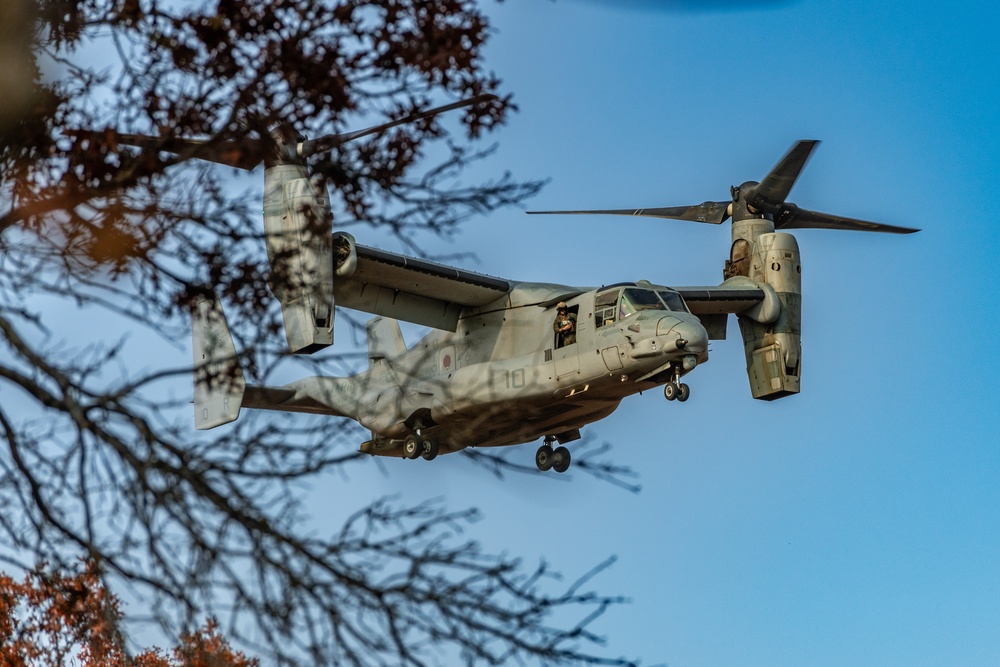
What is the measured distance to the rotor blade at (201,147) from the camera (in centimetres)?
734

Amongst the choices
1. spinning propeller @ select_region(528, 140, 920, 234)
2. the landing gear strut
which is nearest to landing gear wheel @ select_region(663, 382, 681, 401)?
the landing gear strut

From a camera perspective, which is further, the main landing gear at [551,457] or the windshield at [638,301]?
the main landing gear at [551,457]

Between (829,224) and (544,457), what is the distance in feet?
29.5

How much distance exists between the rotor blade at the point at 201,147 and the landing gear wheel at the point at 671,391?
17248 millimetres

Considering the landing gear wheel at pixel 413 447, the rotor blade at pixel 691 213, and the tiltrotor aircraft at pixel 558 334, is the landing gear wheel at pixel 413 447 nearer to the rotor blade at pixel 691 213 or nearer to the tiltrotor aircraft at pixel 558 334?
the tiltrotor aircraft at pixel 558 334

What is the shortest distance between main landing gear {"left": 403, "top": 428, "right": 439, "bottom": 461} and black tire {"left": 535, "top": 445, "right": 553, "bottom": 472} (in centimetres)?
188

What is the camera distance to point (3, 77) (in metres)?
7.58

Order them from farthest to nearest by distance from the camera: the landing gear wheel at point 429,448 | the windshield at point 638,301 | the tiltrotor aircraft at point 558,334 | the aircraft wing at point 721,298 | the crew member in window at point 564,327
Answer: the aircraft wing at point 721,298, the landing gear wheel at point 429,448, the crew member in window at point 564,327, the windshield at point 638,301, the tiltrotor aircraft at point 558,334

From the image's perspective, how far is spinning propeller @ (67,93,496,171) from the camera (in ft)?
24.1

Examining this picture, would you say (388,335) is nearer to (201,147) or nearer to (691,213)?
(691,213)

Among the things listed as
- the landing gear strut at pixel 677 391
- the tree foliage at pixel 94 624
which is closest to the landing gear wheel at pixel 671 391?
the landing gear strut at pixel 677 391

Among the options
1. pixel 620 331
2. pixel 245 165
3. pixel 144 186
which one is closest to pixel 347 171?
pixel 245 165

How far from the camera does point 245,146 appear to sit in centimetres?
744

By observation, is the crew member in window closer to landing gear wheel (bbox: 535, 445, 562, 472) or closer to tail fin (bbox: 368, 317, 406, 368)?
landing gear wheel (bbox: 535, 445, 562, 472)
